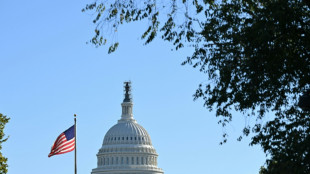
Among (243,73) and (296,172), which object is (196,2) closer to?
(243,73)

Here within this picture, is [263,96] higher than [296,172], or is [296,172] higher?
[263,96]

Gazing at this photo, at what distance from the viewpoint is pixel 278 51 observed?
37.2 metres

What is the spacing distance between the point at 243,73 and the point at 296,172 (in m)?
4.92

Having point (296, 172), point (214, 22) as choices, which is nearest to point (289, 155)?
point (296, 172)

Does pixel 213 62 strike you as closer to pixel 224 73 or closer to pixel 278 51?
pixel 224 73

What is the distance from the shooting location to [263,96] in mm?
38781

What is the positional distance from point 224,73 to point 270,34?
11.9ft

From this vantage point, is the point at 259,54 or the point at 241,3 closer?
the point at 259,54

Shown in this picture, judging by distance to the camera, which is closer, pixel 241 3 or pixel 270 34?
pixel 270 34

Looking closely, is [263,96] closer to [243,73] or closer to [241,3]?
[243,73]

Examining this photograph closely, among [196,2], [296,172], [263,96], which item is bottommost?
[296,172]

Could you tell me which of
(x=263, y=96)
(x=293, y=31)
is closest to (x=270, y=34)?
(x=293, y=31)

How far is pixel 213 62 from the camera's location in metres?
40.3

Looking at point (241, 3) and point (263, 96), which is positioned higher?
point (241, 3)
